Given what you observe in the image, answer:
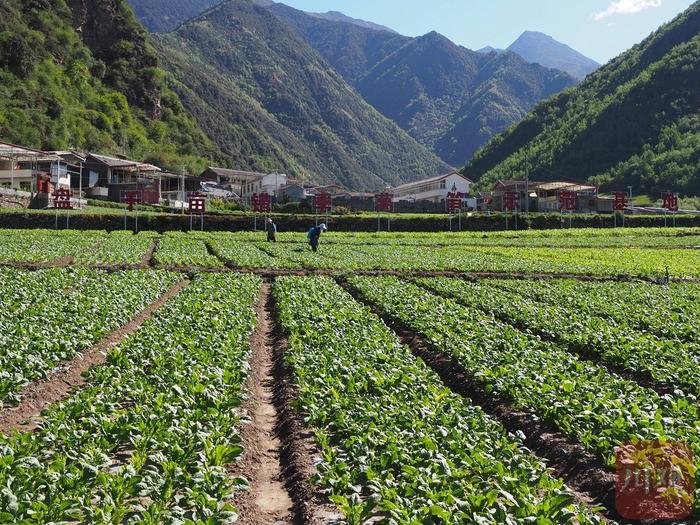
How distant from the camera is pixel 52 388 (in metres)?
10.1

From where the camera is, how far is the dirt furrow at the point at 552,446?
280 inches

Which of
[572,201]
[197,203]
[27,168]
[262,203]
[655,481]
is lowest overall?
[655,481]

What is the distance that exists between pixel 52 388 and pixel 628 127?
124 meters

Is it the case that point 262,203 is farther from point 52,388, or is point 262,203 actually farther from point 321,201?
point 52,388

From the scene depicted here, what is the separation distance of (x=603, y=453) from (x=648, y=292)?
1600cm

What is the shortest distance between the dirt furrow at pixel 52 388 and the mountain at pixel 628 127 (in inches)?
3831

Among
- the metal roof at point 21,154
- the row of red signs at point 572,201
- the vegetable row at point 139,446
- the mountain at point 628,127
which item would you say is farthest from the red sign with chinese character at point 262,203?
the mountain at point 628,127

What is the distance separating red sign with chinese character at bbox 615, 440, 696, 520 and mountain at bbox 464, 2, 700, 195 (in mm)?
99906

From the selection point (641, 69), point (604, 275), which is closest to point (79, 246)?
point (604, 275)

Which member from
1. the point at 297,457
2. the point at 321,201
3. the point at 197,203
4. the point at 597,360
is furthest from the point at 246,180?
the point at 297,457

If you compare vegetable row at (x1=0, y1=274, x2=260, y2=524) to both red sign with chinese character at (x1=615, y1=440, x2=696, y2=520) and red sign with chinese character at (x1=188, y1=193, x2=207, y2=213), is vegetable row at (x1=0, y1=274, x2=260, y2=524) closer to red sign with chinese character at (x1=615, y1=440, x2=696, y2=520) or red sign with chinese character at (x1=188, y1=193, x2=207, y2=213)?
red sign with chinese character at (x1=615, y1=440, x2=696, y2=520)

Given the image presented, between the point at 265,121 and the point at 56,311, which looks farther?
the point at 265,121

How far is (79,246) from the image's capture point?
3603 cm

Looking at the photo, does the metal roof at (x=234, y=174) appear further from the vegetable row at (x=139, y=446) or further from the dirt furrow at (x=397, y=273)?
the vegetable row at (x=139, y=446)
